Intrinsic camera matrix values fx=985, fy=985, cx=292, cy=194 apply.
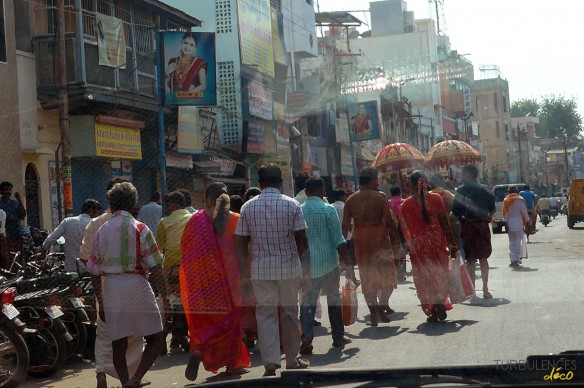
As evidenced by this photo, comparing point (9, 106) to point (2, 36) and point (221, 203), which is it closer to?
point (2, 36)

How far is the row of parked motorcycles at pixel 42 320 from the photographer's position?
8148 millimetres

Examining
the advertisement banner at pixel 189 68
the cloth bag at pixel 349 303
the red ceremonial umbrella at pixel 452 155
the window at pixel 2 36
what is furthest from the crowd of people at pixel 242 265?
the red ceremonial umbrella at pixel 452 155

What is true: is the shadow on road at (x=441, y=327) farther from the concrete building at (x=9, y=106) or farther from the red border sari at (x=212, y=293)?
the concrete building at (x=9, y=106)

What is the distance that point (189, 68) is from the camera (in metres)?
22.9

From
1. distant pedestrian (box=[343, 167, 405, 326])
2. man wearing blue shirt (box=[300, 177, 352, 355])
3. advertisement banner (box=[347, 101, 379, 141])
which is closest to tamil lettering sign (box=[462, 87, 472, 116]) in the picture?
advertisement banner (box=[347, 101, 379, 141])

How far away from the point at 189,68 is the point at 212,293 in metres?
15.1

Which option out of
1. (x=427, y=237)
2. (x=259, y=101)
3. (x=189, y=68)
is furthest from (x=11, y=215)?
(x=259, y=101)

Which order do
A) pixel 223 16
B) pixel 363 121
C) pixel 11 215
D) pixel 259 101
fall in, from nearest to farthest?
1. pixel 11 215
2. pixel 223 16
3. pixel 259 101
4. pixel 363 121

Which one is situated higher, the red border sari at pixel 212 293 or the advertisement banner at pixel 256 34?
the advertisement banner at pixel 256 34

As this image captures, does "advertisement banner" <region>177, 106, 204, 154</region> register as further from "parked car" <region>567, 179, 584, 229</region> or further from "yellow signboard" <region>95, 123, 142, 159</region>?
"parked car" <region>567, 179, 584, 229</region>

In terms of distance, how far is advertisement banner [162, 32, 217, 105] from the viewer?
2245 cm

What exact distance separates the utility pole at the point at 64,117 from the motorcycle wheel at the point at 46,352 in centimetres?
909

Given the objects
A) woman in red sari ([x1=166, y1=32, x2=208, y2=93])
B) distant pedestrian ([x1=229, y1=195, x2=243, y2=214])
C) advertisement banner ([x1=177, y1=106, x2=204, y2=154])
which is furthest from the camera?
advertisement banner ([x1=177, y1=106, x2=204, y2=154])

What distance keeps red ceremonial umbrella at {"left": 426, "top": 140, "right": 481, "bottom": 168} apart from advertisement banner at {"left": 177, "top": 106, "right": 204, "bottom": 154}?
6670 millimetres
